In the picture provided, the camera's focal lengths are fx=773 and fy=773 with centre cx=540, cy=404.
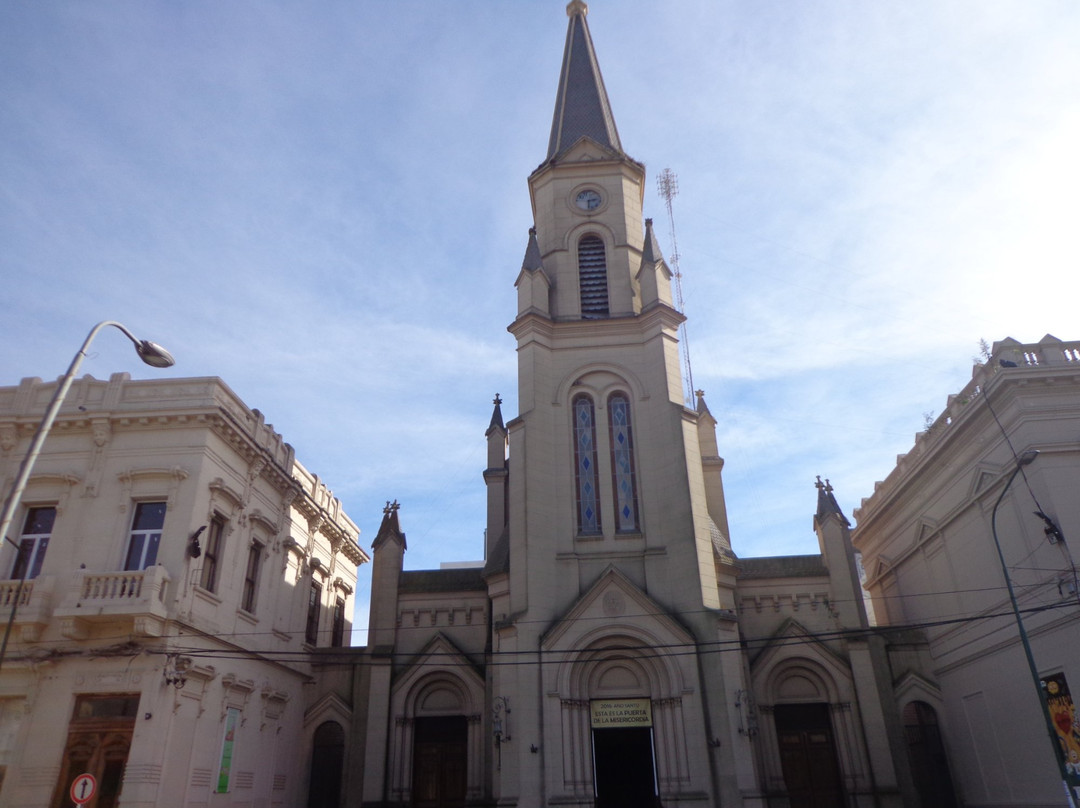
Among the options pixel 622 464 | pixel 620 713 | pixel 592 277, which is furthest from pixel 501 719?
pixel 592 277

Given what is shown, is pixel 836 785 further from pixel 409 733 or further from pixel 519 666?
pixel 409 733

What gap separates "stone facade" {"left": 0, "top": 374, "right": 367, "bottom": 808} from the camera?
61.4ft

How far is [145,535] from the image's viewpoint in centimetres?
2105

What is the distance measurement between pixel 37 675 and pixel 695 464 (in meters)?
Result: 19.4

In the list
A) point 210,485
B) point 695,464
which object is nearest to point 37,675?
point 210,485

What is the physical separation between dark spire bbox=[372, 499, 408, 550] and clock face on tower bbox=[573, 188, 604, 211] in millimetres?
14217

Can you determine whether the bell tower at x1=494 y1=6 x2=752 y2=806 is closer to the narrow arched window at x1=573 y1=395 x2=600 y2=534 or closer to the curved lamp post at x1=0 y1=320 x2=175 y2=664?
the narrow arched window at x1=573 y1=395 x2=600 y2=534

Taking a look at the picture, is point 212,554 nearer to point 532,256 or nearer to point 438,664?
point 438,664

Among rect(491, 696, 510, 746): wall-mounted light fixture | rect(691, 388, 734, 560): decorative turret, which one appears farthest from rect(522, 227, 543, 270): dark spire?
rect(491, 696, 510, 746): wall-mounted light fixture

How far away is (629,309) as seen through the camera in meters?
29.4

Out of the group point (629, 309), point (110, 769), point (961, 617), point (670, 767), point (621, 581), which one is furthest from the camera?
point (629, 309)

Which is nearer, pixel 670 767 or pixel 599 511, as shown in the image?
pixel 670 767

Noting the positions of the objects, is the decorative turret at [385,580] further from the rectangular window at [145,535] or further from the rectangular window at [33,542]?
the rectangular window at [33,542]

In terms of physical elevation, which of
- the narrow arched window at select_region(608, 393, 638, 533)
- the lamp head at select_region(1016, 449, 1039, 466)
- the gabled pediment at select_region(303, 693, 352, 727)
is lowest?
the gabled pediment at select_region(303, 693, 352, 727)
